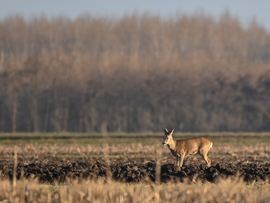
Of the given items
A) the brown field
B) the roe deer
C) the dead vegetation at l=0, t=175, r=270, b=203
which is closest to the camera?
the dead vegetation at l=0, t=175, r=270, b=203

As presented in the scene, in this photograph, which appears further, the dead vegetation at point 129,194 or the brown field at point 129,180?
the brown field at point 129,180

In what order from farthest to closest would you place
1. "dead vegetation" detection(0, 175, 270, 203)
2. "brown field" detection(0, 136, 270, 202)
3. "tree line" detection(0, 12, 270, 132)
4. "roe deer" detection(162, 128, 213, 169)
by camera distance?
"tree line" detection(0, 12, 270, 132), "roe deer" detection(162, 128, 213, 169), "brown field" detection(0, 136, 270, 202), "dead vegetation" detection(0, 175, 270, 203)

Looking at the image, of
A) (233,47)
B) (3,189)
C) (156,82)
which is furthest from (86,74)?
(3,189)

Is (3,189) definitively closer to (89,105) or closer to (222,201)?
(222,201)

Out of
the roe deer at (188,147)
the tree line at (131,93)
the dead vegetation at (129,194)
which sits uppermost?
the tree line at (131,93)

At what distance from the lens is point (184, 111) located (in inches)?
2753

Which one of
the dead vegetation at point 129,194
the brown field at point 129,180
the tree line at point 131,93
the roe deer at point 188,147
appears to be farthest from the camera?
the tree line at point 131,93

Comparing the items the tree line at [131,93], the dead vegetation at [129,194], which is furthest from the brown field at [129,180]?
the tree line at [131,93]

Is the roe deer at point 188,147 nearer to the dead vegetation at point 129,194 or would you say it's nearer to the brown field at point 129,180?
the brown field at point 129,180

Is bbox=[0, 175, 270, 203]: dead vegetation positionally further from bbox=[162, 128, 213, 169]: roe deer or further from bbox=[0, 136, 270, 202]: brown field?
bbox=[162, 128, 213, 169]: roe deer

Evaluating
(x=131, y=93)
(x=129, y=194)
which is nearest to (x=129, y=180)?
(x=129, y=194)

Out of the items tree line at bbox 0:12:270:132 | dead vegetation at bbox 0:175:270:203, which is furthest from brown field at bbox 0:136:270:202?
tree line at bbox 0:12:270:132

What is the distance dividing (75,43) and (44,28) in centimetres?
907

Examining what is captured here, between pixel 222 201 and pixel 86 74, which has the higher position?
pixel 86 74
